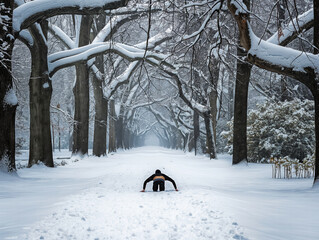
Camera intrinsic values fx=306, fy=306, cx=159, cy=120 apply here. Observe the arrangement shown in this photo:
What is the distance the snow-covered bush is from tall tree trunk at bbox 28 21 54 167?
10.4 m

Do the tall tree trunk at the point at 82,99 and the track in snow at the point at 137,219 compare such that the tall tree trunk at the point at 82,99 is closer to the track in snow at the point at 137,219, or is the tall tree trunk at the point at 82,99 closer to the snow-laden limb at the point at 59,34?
the snow-laden limb at the point at 59,34

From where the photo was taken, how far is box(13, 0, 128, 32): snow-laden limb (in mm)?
8539

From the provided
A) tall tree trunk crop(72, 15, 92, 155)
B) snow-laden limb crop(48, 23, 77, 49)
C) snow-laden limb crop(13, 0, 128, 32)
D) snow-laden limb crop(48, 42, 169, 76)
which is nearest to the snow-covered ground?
snow-laden limb crop(13, 0, 128, 32)

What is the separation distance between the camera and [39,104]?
39.4 feet

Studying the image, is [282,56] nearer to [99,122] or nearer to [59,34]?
[59,34]

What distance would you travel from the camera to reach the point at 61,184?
26.6 feet

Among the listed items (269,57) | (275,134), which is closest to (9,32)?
(269,57)

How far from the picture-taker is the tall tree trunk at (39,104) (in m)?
11.9

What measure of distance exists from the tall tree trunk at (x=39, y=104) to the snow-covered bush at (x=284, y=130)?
34.1 feet

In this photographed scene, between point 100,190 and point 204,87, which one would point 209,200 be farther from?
point 204,87

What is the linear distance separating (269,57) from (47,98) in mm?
8644

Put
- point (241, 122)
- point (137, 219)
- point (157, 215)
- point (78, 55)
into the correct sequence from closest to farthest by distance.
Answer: point (137, 219) → point (157, 215) → point (78, 55) → point (241, 122)

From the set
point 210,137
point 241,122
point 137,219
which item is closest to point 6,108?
point 137,219

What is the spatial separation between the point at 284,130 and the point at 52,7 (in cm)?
1171
